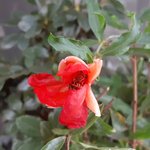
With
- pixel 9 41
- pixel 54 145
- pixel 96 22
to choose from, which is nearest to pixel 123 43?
pixel 96 22

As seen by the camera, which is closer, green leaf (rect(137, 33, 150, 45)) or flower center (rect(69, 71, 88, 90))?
flower center (rect(69, 71, 88, 90))

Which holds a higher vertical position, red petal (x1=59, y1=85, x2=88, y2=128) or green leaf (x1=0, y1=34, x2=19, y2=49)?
red petal (x1=59, y1=85, x2=88, y2=128)

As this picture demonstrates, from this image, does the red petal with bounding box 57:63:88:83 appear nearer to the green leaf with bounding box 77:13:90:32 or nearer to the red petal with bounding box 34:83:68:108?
the red petal with bounding box 34:83:68:108

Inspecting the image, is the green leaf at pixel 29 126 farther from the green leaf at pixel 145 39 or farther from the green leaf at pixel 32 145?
the green leaf at pixel 145 39

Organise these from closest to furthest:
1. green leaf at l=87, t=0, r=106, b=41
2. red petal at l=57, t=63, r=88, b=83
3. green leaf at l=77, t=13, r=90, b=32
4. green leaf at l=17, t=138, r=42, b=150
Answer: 1. red petal at l=57, t=63, r=88, b=83
2. green leaf at l=87, t=0, r=106, b=41
3. green leaf at l=17, t=138, r=42, b=150
4. green leaf at l=77, t=13, r=90, b=32

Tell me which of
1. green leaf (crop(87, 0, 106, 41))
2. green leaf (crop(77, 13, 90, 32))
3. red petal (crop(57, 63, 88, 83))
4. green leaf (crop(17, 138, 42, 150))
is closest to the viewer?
red petal (crop(57, 63, 88, 83))

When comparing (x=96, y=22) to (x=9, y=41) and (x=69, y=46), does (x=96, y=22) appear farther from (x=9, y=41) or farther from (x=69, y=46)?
(x=9, y=41)

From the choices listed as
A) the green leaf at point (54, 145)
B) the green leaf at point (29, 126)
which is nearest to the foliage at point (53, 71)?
the green leaf at point (29, 126)

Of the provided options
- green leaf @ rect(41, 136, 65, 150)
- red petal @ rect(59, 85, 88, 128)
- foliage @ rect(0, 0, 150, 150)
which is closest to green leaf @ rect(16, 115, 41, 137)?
foliage @ rect(0, 0, 150, 150)
